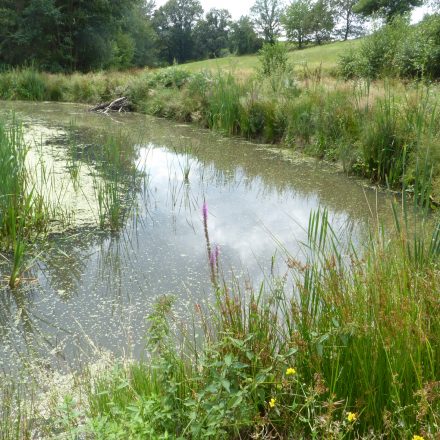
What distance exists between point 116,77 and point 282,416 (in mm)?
13609

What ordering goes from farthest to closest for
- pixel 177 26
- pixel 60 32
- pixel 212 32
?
pixel 177 26 → pixel 212 32 → pixel 60 32

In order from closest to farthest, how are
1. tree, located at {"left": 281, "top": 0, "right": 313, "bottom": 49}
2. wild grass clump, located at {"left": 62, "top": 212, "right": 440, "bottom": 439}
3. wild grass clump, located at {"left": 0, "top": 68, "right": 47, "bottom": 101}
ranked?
wild grass clump, located at {"left": 62, "top": 212, "right": 440, "bottom": 439} → wild grass clump, located at {"left": 0, "top": 68, "right": 47, "bottom": 101} → tree, located at {"left": 281, "top": 0, "right": 313, "bottom": 49}

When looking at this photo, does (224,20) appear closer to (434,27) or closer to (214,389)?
(434,27)

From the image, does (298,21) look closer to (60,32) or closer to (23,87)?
(60,32)

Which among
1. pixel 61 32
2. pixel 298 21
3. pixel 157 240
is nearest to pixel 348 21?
pixel 298 21

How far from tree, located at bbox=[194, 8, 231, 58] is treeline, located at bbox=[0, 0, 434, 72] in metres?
0.09

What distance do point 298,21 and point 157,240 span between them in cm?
3268

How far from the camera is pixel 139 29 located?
3294 centimetres

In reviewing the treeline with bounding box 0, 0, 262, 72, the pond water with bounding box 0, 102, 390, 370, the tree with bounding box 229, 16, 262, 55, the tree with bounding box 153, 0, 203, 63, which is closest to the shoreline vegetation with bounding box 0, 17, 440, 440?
the pond water with bounding box 0, 102, 390, 370

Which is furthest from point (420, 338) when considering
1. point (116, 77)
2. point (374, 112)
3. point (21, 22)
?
point (21, 22)

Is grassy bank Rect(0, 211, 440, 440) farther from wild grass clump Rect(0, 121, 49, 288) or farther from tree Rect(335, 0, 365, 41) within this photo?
tree Rect(335, 0, 365, 41)

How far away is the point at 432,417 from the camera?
1335mm

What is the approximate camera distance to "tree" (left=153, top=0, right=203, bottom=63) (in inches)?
1703

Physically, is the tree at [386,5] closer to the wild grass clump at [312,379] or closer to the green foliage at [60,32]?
the green foliage at [60,32]
